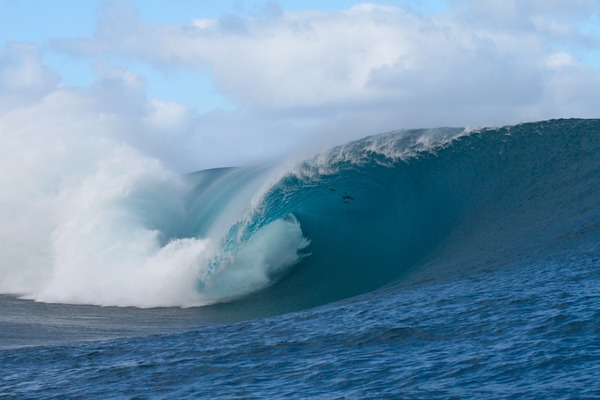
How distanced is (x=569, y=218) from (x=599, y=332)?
21.8 feet

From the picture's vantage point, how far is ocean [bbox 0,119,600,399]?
7.87m

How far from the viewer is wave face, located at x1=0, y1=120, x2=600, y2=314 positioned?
52.1 ft

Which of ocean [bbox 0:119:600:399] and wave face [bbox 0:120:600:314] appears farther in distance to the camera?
wave face [bbox 0:120:600:314]

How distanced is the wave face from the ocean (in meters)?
0.05

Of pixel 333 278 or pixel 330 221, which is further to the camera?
pixel 330 221

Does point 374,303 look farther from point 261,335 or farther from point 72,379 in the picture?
point 72,379

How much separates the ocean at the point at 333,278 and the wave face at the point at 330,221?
5 cm

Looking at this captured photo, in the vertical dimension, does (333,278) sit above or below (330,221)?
below

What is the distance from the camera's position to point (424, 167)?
20.2 meters

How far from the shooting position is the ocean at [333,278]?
25.8ft

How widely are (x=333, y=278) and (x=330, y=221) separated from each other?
3317mm

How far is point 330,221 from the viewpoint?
20.3m

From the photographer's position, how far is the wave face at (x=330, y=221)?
15867 millimetres

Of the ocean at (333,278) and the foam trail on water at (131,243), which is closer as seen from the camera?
the ocean at (333,278)
